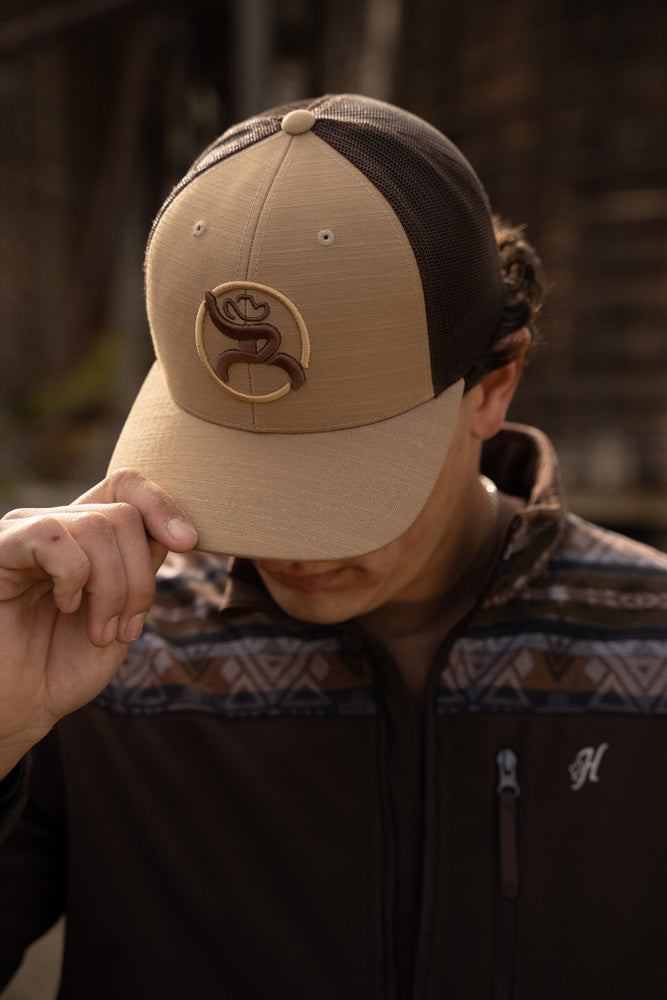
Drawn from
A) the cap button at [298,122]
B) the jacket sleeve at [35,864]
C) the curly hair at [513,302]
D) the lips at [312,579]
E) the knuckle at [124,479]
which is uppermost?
the cap button at [298,122]

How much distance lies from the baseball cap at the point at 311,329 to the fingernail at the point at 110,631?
16 centimetres

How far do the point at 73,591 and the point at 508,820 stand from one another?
2.64ft

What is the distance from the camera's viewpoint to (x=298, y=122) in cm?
127

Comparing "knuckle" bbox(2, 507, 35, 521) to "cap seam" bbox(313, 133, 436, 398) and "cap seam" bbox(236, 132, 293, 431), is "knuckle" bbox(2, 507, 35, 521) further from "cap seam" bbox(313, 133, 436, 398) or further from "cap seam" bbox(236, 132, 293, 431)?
"cap seam" bbox(313, 133, 436, 398)

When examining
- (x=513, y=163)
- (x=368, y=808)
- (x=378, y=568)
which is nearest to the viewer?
(x=378, y=568)

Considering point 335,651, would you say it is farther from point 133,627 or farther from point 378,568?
point 133,627

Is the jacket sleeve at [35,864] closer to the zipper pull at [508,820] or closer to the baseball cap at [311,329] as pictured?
the baseball cap at [311,329]

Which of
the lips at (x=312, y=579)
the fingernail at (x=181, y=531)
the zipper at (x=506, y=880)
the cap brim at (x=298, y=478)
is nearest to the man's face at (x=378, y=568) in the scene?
the lips at (x=312, y=579)

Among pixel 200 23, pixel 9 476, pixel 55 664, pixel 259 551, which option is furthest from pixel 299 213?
pixel 200 23

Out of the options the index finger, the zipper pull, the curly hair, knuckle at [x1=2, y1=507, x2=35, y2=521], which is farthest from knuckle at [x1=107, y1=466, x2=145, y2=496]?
the zipper pull

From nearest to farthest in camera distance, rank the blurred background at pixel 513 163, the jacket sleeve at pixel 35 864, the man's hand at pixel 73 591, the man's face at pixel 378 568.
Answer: the man's hand at pixel 73 591 < the man's face at pixel 378 568 < the jacket sleeve at pixel 35 864 < the blurred background at pixel 513 163

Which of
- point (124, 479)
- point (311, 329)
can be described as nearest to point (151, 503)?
point (124, 479)

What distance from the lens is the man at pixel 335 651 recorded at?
1200 mm

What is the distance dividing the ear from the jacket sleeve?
91cm
